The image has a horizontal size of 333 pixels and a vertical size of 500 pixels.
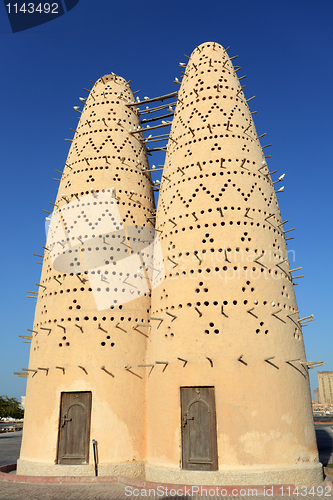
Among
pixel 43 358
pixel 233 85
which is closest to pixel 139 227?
pixel 43 358

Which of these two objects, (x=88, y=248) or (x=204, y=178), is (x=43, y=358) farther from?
(x=204, y=178)

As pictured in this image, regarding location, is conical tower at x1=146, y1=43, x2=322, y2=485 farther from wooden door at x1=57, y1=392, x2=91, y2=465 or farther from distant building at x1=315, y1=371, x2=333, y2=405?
distant building at x1=315, y1=371, x2=333, y2=405

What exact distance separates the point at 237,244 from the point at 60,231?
7356mm

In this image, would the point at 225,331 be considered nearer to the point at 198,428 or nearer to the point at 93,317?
the point at 198,428

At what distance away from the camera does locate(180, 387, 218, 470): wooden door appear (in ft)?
34.5

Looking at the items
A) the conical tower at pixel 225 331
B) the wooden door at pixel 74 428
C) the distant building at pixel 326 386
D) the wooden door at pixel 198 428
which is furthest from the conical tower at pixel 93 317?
the distant building at pixel 326 386

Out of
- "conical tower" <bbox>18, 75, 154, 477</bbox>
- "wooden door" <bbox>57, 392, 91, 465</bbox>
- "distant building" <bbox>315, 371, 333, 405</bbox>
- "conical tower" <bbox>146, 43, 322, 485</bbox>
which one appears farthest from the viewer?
"distant building" <bbox>315, 371, 333, 405</bbox>

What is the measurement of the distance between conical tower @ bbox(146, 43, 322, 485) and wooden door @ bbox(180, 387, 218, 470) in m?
0.03

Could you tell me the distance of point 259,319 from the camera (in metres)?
11.6

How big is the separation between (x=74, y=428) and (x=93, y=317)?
3.61 meters

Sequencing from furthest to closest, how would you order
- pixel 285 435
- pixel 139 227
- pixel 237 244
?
1. pixel 139 227
2. pixel 237 244
3. pixel 285 435

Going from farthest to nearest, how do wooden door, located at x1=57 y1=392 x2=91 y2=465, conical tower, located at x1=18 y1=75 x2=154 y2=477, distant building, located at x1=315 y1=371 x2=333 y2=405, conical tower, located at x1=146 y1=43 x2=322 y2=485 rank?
distant building, located at x1=315 y1=371 x2=333 y2=405, conical tower, located at x1=18 y1=75 x2=154 y2=477, wooden door, located at x1=57 y1=392 x2=91 y2=465, conical tower, located at x1=146 y1=43 x2=322 y2=485

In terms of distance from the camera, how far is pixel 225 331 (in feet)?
37.5

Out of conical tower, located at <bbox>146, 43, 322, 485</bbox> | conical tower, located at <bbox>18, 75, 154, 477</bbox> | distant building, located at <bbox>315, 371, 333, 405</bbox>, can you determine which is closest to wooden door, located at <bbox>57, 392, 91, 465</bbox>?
conical tower, located at <bbox>18, 75, 154, 477</bbox>
